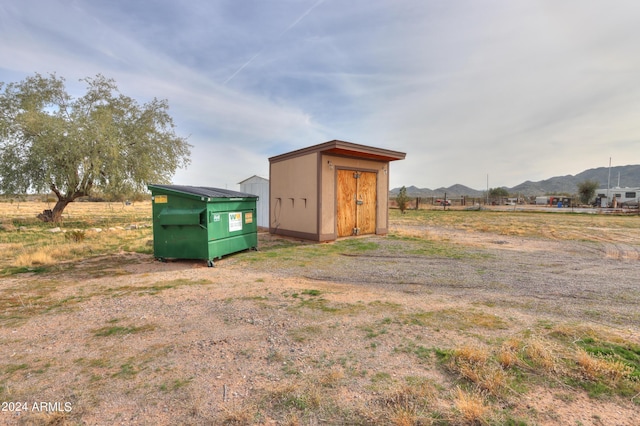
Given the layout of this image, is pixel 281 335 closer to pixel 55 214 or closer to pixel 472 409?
pixel 472 409

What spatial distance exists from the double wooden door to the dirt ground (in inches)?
166

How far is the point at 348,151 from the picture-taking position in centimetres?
979

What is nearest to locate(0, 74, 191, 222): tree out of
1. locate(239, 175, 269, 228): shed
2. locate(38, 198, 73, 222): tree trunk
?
locate(38, 198, 73, 222): tree trunk

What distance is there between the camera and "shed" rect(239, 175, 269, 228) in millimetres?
13095

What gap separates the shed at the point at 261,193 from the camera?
13.1 meters

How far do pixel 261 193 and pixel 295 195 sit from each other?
3.05 meters

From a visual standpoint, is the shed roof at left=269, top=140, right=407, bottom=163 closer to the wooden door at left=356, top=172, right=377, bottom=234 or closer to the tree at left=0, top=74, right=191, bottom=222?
the wooden door at left=356, top=172, right=377, bottom=234

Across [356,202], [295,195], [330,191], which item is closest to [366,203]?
[356,202]

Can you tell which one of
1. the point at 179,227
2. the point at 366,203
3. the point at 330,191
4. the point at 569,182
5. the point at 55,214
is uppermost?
the point at 569,182

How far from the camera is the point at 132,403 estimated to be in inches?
82.2

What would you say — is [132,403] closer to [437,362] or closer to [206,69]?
[437,362]

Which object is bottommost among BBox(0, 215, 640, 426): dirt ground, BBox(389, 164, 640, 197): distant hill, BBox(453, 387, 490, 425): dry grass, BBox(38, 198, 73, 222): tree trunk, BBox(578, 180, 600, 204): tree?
BBox(0, 215, 640, 426): dirt ground

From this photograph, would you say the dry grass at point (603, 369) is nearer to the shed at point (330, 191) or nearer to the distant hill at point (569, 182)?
the shed at point (330, 191)

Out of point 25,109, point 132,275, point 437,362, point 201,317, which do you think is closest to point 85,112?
point 25,109
